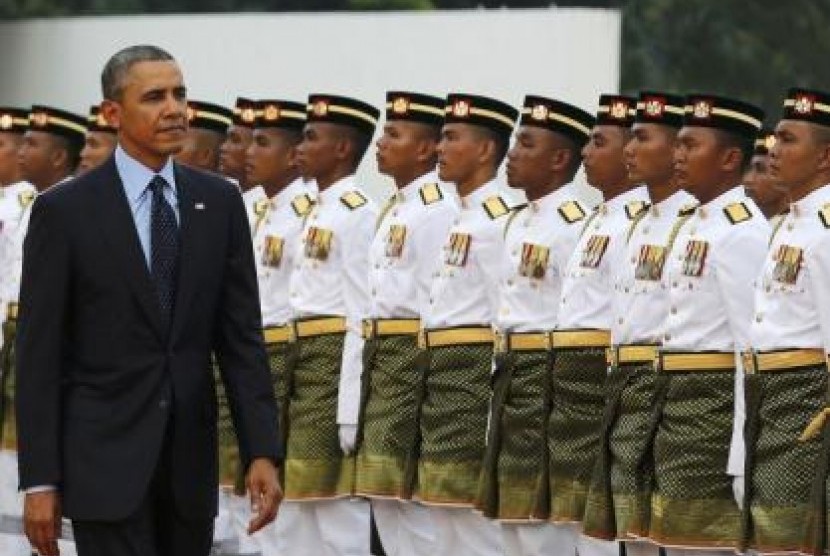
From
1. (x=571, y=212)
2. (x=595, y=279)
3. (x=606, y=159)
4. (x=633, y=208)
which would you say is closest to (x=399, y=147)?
(x=571, y=212)

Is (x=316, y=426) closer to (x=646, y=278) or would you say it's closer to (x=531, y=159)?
(x=531, y=159)

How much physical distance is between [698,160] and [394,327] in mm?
2559

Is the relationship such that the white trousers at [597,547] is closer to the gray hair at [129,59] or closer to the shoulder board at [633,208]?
the shoulder board at [633,208]

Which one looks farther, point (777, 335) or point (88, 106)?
point (88, 106)

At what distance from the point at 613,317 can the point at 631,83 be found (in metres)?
12.7

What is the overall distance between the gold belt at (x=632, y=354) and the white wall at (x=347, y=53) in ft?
15.0

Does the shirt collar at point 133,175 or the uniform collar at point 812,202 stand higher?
the shirt collar at point 133,175

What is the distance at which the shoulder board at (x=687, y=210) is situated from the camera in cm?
1134

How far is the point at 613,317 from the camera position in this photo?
1166 centimetres

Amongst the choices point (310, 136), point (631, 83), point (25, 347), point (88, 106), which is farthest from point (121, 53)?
point (631, 83)

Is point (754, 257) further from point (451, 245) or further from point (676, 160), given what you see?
point (451, 245)

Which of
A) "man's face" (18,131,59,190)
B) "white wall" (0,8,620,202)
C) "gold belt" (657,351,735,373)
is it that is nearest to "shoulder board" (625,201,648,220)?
"gold belt" (657,351,735,373)

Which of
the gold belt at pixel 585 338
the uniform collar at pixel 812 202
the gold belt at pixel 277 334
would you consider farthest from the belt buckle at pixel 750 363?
the gold belt at pixel 277 334

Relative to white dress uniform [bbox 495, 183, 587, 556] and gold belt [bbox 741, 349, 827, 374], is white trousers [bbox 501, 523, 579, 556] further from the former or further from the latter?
→ gold belt [bbox 741, 349, 827, 374]
